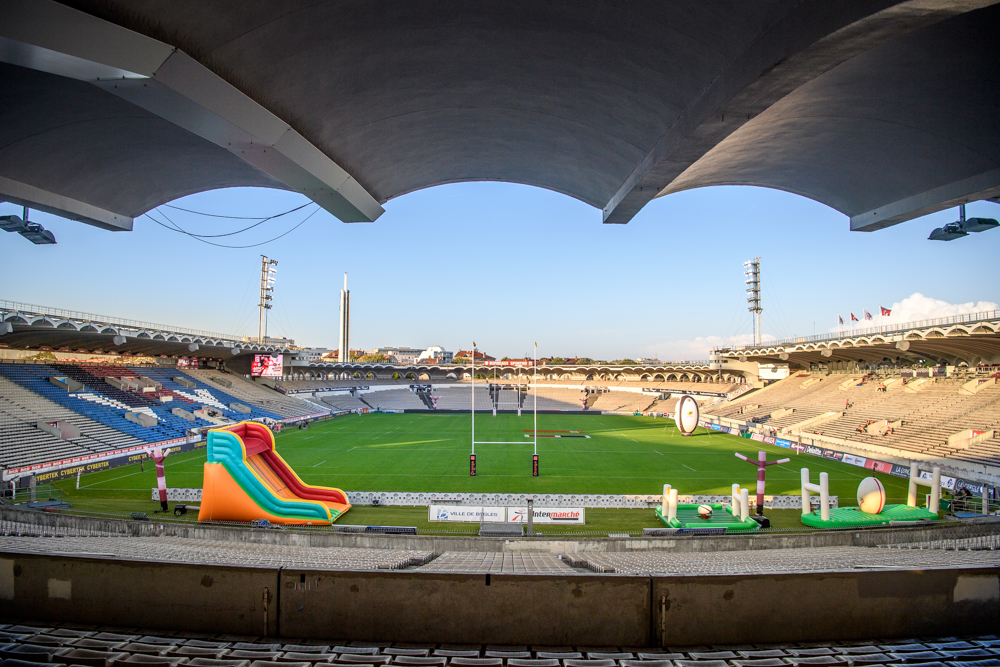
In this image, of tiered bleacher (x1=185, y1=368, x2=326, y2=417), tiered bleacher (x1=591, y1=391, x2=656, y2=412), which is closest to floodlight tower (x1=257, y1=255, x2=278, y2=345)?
tiered bleacher (x1=185, y1=368, x2=326, y2=417)

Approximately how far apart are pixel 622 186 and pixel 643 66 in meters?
2.23

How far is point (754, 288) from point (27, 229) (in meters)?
62.1

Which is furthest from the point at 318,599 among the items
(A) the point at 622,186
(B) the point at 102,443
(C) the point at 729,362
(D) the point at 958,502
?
(C) the point at 729,362

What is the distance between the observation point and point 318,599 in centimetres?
362

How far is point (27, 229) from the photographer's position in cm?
758

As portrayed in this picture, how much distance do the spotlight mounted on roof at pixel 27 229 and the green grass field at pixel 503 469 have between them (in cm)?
1134

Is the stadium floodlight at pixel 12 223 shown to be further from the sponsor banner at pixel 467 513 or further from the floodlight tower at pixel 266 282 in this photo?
the floodlight tower at pixel 266 282

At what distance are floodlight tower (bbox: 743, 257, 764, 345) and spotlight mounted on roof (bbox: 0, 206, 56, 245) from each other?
60798 millimetres

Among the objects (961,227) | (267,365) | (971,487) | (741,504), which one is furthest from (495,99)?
(267,365)

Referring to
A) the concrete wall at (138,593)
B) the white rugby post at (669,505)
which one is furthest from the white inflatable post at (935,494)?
the concrete wall at (138,593)

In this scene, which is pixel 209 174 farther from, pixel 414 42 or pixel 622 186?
pixel 622 186

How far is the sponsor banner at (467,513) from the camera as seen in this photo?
1484 centimetres

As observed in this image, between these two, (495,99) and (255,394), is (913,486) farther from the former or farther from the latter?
(255,394)

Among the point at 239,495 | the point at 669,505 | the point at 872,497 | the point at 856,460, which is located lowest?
the point at 856,460
